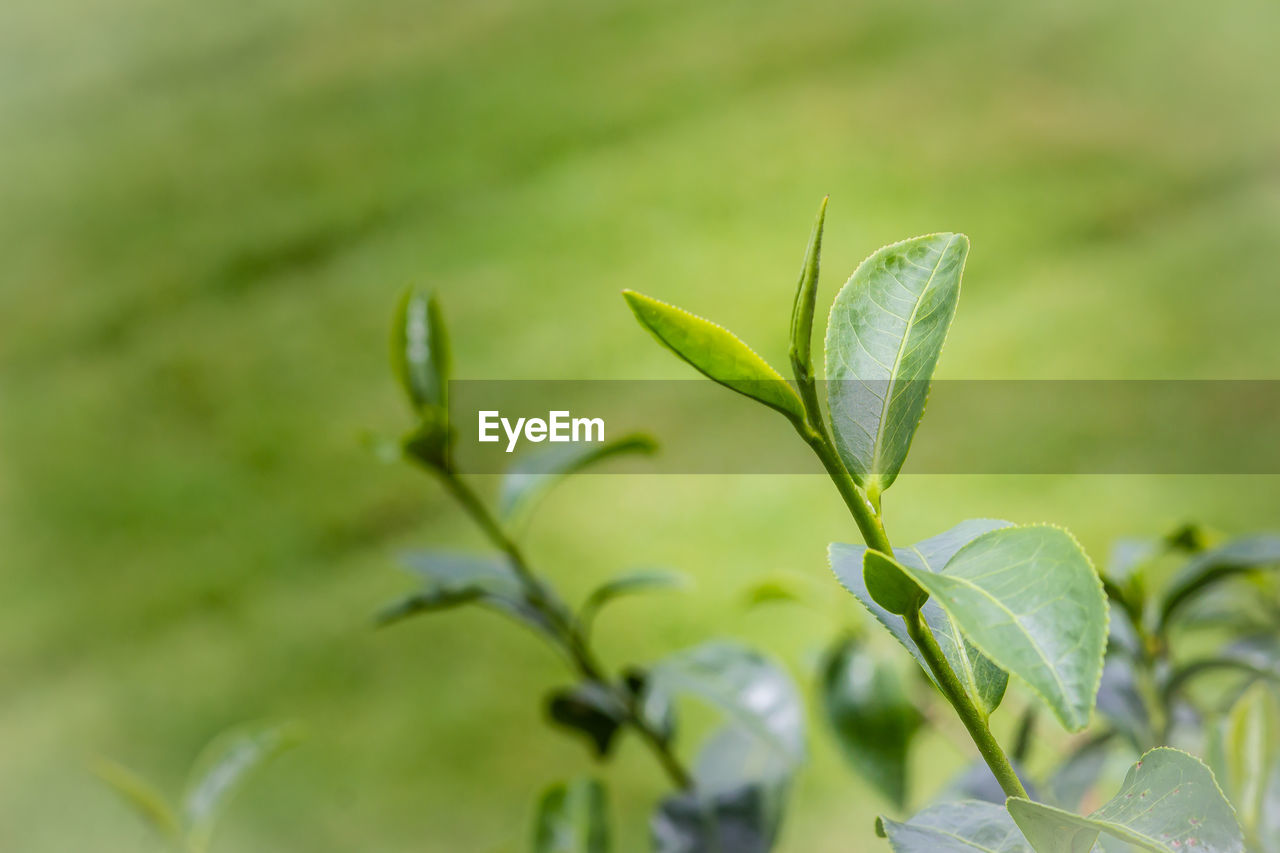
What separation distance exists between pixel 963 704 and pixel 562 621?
27 cm

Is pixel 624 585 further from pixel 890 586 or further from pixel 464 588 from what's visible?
pixel 890 586

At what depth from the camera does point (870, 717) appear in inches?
17.4

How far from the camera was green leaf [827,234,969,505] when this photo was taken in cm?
21

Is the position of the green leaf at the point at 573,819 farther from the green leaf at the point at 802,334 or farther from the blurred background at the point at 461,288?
the blurred background at the point at 461,288

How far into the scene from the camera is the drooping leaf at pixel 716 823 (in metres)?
0.40

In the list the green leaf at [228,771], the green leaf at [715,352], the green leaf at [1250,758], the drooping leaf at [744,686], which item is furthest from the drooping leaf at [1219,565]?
the green leaf at [228,771]

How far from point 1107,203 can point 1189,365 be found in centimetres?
24

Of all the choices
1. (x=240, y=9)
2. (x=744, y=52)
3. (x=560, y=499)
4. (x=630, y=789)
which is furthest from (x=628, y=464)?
(x=240, y=9)

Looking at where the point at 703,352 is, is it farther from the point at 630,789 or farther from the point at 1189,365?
the point at 1189,365

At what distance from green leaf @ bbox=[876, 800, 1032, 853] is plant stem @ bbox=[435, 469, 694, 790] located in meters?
0.24

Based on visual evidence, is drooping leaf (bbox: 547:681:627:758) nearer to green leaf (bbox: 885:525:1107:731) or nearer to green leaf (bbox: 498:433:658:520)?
green leaf (bbox: 498:433:658:520)

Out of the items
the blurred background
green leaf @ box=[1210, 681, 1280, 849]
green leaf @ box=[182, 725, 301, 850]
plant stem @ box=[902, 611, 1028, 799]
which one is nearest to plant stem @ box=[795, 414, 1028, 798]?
plant stem @ box=[902, 611, 1028, 799]

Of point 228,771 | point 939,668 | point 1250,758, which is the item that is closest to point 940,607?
point 939,668

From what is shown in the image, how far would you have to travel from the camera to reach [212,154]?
129 centimetres
